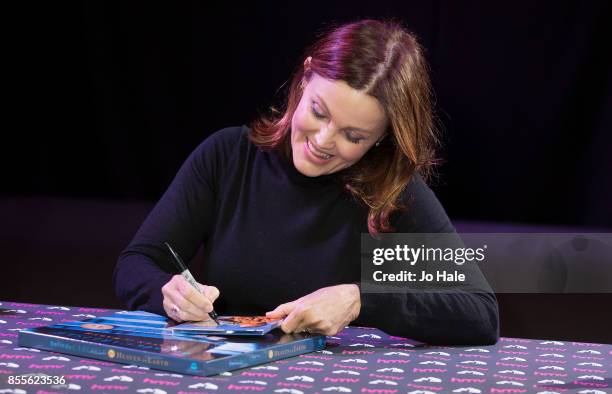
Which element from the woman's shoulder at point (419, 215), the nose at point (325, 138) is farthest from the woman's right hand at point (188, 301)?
the woman's shoulder at point (419, 215)

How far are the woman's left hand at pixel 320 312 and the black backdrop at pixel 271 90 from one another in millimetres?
1607

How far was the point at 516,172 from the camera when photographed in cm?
389

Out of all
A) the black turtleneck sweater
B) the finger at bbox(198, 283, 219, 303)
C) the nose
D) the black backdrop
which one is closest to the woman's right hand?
the finger at bbox(198, 283, 219, 303)

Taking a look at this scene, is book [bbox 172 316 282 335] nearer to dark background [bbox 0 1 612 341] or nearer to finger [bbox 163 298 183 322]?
finger [bbox 163 298 183 322]

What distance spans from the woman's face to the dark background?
55.9 inches

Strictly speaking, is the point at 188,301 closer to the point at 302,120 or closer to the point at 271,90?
the point at 302,120

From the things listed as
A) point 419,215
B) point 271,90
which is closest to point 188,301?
point 419,215

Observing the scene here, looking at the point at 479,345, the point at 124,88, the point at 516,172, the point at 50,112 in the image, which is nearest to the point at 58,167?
the point at 50,112

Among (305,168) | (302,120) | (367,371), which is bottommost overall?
(367,371)

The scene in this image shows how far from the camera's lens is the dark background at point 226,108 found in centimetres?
376

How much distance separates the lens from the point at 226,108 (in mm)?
4301

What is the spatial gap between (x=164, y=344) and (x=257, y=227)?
2.12 feet

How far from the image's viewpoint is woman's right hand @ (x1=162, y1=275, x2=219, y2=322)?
67.7 inches

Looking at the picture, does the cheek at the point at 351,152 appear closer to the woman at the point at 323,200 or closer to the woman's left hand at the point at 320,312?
the woman at the point at 323,200
